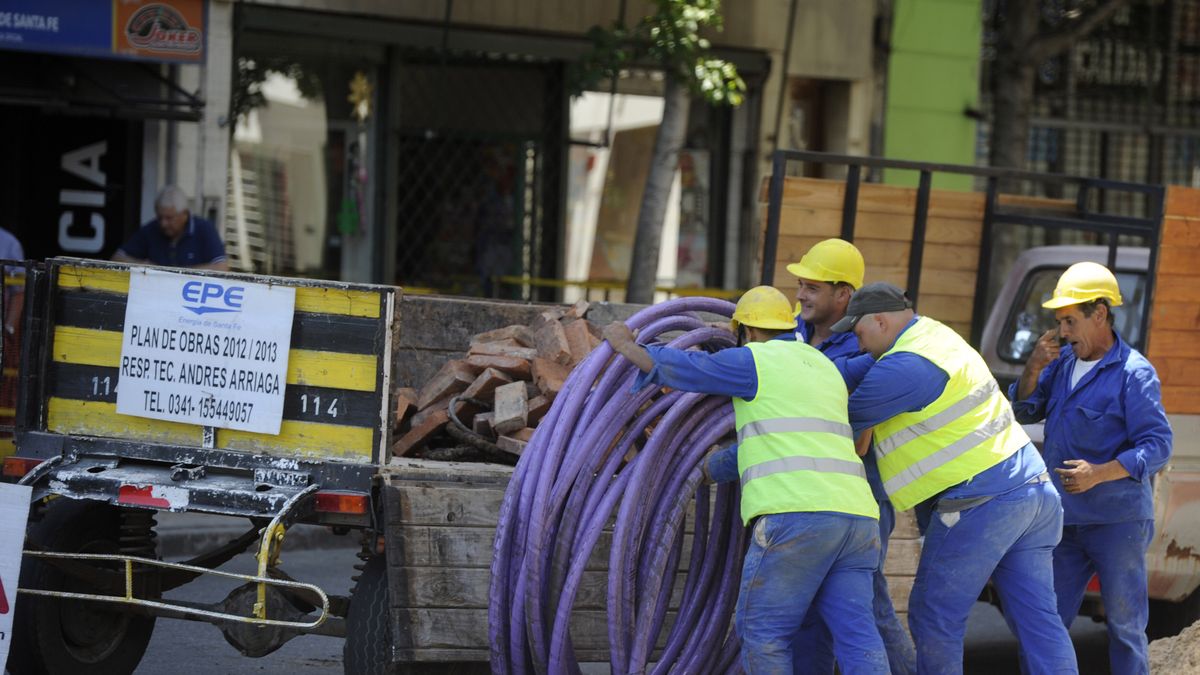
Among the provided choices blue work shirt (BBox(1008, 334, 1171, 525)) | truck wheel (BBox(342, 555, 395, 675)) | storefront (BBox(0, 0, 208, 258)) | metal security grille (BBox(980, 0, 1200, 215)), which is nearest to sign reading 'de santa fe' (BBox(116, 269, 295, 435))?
truck wheel (BBox(342, 555, 395, 675))

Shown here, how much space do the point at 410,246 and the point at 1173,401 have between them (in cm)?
787

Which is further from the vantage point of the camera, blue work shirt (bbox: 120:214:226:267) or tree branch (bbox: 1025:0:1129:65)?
tree branch (bbox: 1025:0:1129:65)

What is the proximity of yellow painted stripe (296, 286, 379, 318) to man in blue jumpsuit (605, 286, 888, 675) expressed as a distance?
0.98 metres

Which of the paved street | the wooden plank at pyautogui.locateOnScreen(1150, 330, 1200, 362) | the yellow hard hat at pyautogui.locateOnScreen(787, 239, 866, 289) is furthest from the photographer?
the wooden plank at pyautogui.locateOnScreen(1150, 330, 1200, 362)

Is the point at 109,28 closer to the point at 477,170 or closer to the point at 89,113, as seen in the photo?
the point at 89,113

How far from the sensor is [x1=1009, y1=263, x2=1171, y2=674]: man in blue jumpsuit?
6.07 m

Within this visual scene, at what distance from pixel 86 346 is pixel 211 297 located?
0.53m

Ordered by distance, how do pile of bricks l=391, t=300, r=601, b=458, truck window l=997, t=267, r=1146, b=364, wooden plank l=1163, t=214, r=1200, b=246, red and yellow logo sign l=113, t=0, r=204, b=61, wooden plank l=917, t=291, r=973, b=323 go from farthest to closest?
red and yellow logo sign l=113, t=0, r=204, b=61, wooden plank l=917, t=291, r=973, b=323, truck window l=997, t=267, r=1146, b=364, wooden plank l=1163, t=214, r=1200, b=246, pile of bricks l=391, t=300, r=601, b=458

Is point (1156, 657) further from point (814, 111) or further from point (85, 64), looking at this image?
point (814, 111)

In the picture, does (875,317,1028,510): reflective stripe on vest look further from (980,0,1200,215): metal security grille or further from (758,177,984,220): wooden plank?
(980,0,1200,215): metal security grille

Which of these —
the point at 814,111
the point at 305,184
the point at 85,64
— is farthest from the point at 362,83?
the point at 814,111

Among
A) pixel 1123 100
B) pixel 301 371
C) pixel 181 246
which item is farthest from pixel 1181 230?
pixel 1123 100

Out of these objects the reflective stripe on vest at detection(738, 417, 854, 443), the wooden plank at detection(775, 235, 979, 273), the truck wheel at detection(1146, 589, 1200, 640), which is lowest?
the truck wheel at detection(1146, 589, 1200, 640)

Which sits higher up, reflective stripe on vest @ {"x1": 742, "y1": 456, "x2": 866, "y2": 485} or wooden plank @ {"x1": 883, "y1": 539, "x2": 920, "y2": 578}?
reflective stripe on vest @ {"x1": 742, "y1": 456, "x2": 866, "y2": 485}
